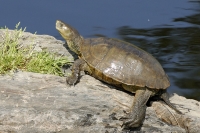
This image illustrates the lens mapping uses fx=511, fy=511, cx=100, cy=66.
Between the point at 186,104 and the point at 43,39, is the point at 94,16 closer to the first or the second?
the point at 43,39

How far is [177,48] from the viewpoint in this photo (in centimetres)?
855

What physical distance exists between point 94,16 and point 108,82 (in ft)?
14.1

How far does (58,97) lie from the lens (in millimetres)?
4727

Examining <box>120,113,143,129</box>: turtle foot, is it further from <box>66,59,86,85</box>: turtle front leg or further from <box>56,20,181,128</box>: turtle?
<box>66,59,86,85</box>: turtle front leg

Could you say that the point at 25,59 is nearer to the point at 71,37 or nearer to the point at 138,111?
the point at 71,37

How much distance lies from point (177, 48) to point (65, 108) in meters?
4.33

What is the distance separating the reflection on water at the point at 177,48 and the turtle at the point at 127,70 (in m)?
2.24

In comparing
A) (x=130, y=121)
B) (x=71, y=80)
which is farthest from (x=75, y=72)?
(x=130, y=121)

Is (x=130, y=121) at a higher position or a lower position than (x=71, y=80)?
lower

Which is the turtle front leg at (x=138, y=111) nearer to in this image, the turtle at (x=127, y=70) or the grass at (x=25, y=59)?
the turtle at (x=127, y=70)

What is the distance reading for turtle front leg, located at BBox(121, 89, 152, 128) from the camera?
4.61m

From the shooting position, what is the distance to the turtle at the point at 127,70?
191 inches

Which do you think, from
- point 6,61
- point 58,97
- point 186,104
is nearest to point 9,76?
point 6,61

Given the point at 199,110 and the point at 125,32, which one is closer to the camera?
the point at 199,110
